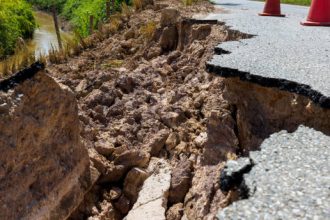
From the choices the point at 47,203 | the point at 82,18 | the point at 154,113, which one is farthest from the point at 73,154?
the point at 82,18

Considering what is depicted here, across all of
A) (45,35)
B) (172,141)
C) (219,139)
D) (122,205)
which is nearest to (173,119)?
(172,141)

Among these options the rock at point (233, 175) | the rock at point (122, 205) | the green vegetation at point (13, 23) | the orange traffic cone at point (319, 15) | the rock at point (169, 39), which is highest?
the rock at point (233, 175)

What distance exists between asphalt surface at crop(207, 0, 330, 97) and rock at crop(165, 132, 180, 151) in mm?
1418

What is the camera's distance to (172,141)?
270 inches

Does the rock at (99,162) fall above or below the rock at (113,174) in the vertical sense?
above

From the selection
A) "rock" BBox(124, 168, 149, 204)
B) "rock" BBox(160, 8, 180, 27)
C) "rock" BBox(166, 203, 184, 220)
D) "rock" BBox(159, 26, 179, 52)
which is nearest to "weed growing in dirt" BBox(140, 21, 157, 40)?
"rock" BBox(160, 8, 180, 27)

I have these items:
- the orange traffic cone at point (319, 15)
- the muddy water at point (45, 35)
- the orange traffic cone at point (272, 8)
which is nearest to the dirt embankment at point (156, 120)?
the orange traffic cone at point (272, 8)

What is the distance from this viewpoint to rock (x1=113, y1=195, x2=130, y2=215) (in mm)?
6328

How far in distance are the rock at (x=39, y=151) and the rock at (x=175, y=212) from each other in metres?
1.20

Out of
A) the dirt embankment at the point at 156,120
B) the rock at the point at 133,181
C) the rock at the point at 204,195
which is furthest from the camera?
the rock at the point at 133,181

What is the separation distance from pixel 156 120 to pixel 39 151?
7.08 ft

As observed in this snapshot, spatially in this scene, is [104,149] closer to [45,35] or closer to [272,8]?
[272,8]

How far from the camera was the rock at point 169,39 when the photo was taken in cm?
950

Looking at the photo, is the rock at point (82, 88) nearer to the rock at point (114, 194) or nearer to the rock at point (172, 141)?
the rock at point (172, 141)
